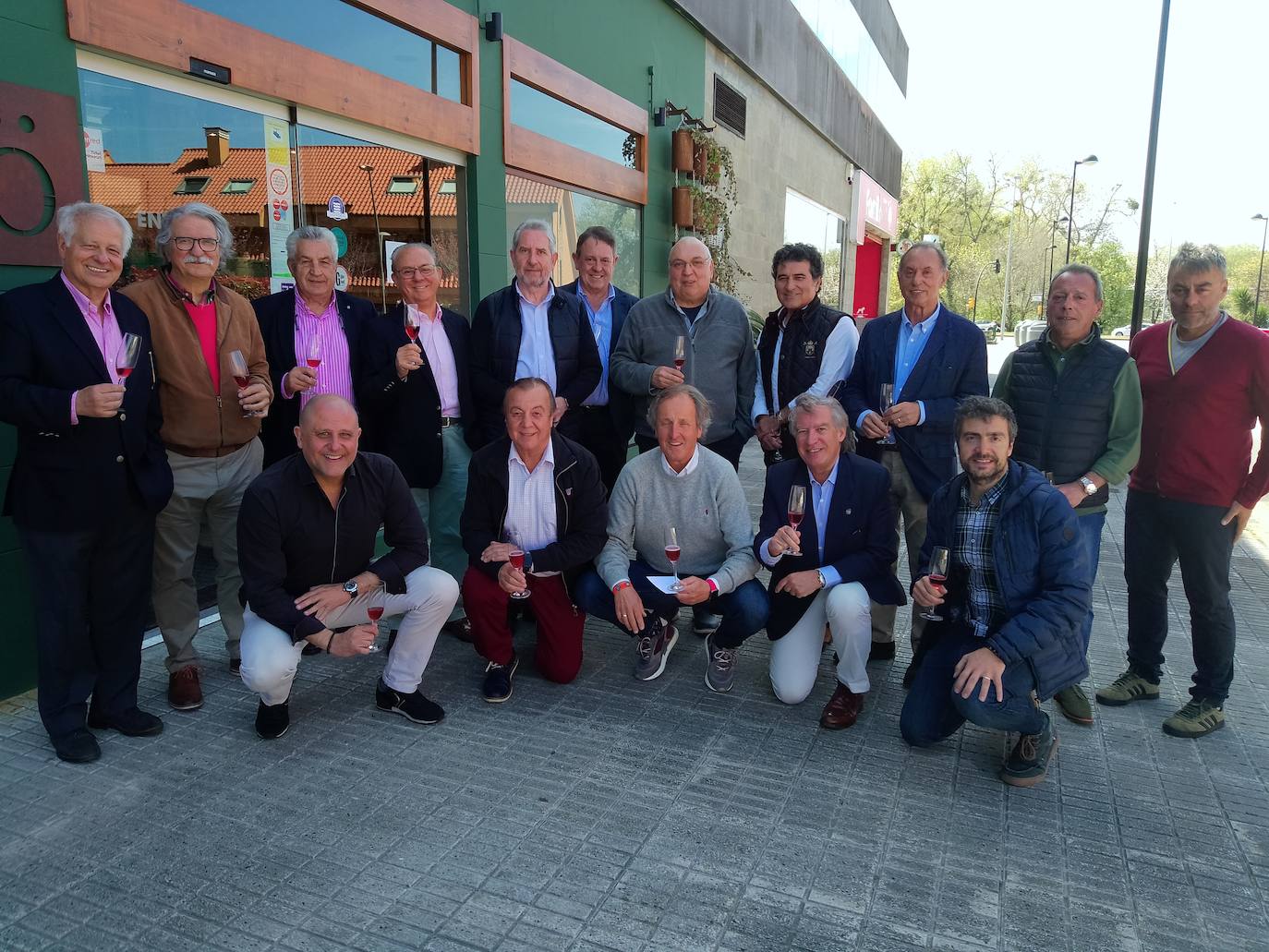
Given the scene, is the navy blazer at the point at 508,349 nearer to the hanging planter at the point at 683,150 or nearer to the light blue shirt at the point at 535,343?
the light blue shirt at the point at 535,343

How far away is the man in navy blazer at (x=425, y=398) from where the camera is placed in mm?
4344

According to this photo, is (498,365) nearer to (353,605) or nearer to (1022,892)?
(353,605)

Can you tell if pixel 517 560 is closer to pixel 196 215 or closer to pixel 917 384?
pixel 196 215

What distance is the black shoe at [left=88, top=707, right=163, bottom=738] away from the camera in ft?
11.6

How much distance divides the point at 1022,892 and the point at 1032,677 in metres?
0.87

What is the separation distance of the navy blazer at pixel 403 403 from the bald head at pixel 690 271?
1.22m

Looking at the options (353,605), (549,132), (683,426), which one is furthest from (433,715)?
(549,132)

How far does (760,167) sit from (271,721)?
39.4ft


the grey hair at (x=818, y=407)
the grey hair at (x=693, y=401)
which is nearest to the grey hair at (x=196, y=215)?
the grey hair at (x=693, y=401)

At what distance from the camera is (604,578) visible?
4094 mm

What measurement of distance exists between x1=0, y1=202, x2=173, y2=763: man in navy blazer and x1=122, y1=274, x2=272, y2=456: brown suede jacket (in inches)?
5.7

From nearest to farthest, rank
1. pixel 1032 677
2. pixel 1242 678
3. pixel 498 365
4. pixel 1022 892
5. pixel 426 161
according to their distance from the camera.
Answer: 1. pixel 1022 892
2. pixel 1032 677
3. pixel 1242 678
4. pixel 498 365
5. pixel 426 161

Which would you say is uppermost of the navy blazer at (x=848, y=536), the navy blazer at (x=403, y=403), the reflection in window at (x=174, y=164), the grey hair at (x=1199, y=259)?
the reflection in window at (x=174, y=164)

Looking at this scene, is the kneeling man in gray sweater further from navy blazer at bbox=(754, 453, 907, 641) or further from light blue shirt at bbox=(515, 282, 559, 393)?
light blue shirt at bbox=(515, 282, 559, 393)
